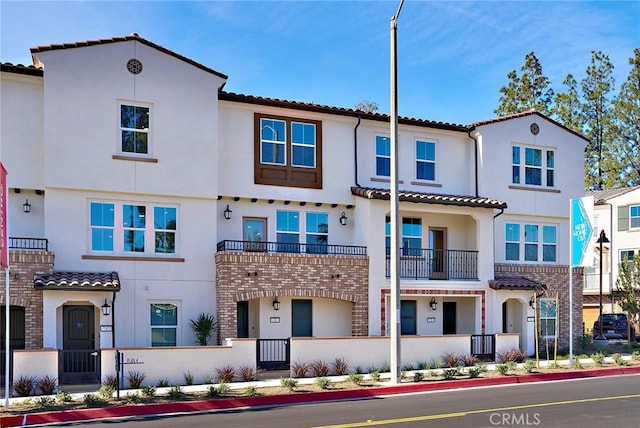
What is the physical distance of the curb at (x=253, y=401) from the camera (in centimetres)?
1465

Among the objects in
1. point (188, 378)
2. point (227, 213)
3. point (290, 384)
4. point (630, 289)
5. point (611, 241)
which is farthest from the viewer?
point (611, 241)

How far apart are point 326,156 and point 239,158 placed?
3.36 metres

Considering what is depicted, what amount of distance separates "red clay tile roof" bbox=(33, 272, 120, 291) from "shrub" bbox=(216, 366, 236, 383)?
3826 mm

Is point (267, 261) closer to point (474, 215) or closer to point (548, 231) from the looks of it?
point (474, 215)

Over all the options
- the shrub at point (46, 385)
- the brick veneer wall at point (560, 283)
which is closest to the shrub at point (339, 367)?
the shrub at point (46, 385)

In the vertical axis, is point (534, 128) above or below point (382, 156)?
above

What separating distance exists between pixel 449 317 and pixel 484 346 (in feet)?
11.8

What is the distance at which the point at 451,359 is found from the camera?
2280 centimetres

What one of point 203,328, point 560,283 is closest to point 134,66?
point 203,328

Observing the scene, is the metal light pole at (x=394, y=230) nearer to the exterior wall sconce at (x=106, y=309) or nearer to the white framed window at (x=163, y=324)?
the white framed window at (x=163, y=324)

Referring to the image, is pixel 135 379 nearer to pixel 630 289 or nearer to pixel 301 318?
pixel 301 318

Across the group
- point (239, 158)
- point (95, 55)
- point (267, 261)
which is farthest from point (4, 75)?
A: point (267, 261)

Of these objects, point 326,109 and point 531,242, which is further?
point 531,242

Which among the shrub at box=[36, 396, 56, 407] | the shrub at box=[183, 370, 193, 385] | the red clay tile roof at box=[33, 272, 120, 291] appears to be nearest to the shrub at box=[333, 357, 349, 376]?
the shrub at box=[183, 370, 193, 385]
